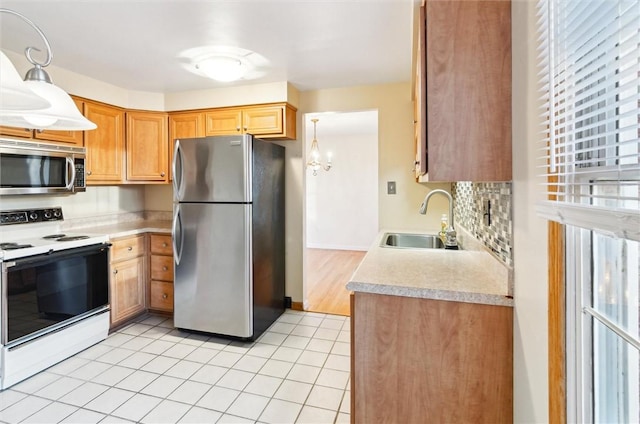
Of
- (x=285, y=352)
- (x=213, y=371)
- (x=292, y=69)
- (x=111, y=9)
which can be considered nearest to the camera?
(x=111, y=9)

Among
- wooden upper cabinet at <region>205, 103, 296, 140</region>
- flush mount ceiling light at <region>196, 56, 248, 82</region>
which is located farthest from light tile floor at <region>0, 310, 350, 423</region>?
flush mount ceiling light at <region>196, 56, 248, 82</region>

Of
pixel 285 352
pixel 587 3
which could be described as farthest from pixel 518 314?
pixel 285 352

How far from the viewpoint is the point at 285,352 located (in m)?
2.50

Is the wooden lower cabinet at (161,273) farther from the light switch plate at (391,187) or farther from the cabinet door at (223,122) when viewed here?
the light switch plate at (391,187)

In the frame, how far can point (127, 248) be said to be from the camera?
2947 millimetres

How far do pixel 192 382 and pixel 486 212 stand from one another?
2.07 meters

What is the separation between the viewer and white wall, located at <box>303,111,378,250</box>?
6.30m

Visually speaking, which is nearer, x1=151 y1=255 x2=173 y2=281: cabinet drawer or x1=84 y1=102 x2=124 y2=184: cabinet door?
x1=84 y1=102 x2=124 y2=184: cabinet door

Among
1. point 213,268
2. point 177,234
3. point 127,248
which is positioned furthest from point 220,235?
point 127,248

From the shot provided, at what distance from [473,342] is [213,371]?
1.76 m

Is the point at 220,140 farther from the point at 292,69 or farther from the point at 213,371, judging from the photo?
the point at 213,371

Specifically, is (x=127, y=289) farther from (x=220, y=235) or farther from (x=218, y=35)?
(x=218, y=35)

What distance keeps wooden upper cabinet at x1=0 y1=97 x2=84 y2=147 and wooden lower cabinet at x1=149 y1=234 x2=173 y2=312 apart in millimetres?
1043

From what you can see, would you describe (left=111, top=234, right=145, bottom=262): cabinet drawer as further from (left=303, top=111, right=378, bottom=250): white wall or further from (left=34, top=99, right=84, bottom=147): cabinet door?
(left=303, top=111, right=378, bottom=250): white wall
